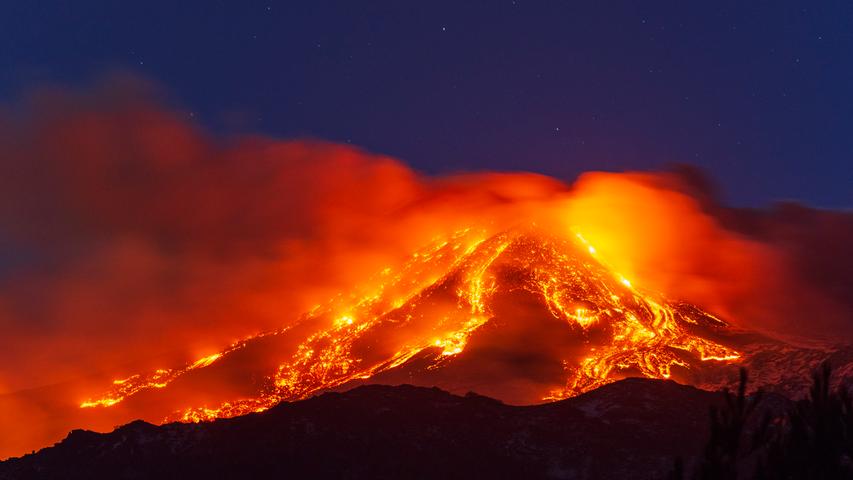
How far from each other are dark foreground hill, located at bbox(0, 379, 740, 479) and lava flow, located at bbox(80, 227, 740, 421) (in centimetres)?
1360

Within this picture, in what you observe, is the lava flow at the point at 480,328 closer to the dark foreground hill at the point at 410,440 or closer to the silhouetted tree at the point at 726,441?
the dark foreground hill at the point at 410,440

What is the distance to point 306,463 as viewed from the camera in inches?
3253

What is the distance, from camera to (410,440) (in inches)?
3322

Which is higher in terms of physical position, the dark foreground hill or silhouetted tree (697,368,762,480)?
→ the dark foreground hill

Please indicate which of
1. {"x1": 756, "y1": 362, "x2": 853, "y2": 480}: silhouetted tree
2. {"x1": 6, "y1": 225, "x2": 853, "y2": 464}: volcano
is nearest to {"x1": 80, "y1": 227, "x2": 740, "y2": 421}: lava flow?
{"x1": 6, "y1": 225, "x2": 853, "y2": 464}: volcano

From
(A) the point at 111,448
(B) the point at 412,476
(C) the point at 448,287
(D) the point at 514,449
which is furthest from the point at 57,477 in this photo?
(C) the point at 448,287

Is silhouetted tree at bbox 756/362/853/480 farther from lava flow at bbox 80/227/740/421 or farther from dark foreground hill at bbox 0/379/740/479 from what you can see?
lava flow at bbox 80/227/740/421

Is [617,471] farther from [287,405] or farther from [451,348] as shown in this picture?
[451,348]

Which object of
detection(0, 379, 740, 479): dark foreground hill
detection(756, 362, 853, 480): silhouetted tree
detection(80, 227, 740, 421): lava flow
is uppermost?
detection(80, 227, 740, 421): lava flow

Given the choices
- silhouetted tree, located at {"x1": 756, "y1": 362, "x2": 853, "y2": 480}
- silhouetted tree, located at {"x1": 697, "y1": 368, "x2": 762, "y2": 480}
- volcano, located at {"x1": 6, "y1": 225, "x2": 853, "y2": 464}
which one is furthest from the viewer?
volcano, located at {"x1": 6, "y1": 225, "x2": 853, "y2": 464}

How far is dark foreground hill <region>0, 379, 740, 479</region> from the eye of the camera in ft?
262

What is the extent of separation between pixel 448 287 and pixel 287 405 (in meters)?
40.7

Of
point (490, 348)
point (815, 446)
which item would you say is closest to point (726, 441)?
point (815, 446)

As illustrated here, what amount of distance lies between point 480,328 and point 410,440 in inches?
1409
